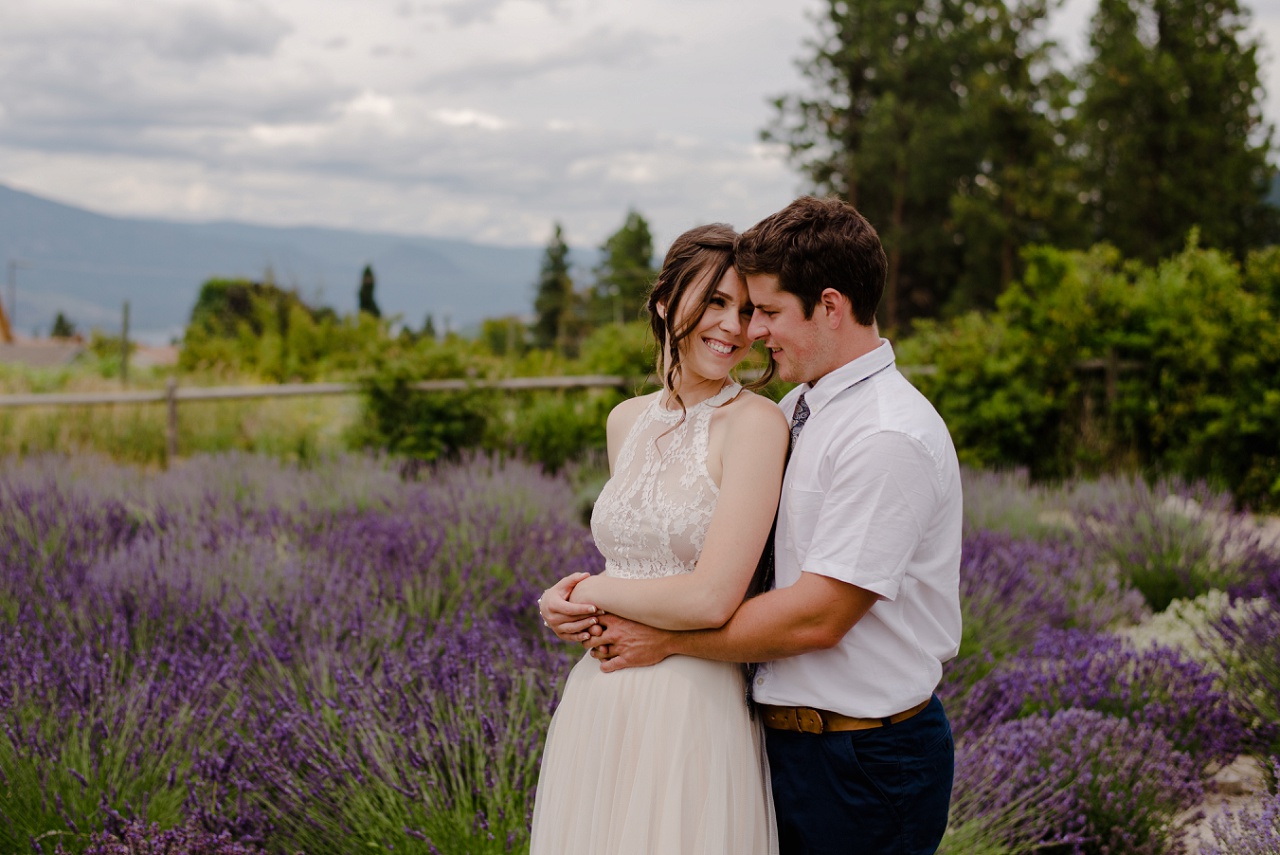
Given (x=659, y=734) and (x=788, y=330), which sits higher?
(x=788, y=330)

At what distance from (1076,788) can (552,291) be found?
49.5m

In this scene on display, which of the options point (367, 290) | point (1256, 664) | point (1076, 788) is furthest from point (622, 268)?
point (1076, 788)

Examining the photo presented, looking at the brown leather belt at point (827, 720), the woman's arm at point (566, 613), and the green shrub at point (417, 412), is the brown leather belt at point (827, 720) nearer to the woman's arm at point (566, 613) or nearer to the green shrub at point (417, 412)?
the woman's arm at point (566, 613)

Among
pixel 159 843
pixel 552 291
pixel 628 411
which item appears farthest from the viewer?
pixel 552 291

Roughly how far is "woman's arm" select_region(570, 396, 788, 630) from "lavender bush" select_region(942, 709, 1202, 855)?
1.49 metres

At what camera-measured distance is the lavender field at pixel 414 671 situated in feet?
8.82

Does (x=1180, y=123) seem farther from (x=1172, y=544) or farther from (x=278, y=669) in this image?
(x=278, y=669)

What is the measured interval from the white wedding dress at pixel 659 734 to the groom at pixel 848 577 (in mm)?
74

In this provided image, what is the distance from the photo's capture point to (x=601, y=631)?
201 centimetres

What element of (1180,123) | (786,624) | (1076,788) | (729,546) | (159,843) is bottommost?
(1076,788)

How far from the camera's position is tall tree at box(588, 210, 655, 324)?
42.6 metres

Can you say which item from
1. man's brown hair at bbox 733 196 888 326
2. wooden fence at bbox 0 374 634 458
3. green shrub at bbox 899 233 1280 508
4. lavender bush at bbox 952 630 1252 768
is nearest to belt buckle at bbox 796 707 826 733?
man's brown hair at bbox 733 196 888 326

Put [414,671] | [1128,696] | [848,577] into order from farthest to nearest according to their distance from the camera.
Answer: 1. [1128,696]
2. [414,671]
3. [848,577]

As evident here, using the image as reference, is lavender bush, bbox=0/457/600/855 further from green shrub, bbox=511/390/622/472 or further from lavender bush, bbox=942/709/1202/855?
green shrub, bbox=511/390/622/472
